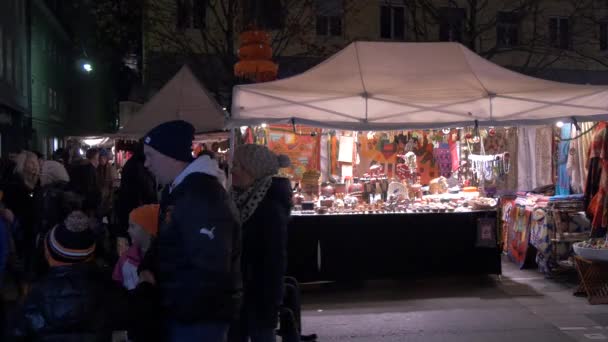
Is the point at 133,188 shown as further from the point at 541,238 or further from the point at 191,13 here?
the point at 191,13

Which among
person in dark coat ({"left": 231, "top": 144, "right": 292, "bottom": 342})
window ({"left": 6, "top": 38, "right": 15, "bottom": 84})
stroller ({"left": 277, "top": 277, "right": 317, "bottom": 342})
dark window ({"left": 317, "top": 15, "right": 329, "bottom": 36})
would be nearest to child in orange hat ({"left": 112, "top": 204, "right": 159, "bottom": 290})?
person in dark coat ({"left": 231, "top": 144, "right": 292, "bottom": 342})

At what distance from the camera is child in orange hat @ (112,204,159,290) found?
10.4 feet

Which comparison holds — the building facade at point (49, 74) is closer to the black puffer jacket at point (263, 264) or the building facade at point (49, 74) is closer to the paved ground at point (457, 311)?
the paved ground at point (457, 311)

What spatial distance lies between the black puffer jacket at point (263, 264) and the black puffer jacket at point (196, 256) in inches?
40.0

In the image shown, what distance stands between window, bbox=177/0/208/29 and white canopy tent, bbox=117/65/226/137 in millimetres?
8489

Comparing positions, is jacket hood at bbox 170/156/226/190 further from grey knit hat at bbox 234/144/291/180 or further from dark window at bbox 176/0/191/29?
dark window at bbox 176/0/191/29

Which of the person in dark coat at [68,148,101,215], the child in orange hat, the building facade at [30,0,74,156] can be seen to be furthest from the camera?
the building facade at [30,0,74,156]

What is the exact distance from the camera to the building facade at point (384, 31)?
54.5 feet

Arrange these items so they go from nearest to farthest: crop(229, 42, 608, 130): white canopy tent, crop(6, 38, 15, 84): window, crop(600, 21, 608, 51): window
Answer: crop(229, 42, 608, 130): white canopy tent < crop(6, 38, 15, 84): window < crop(600, 21, 608, 51): window

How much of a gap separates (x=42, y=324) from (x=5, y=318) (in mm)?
2126

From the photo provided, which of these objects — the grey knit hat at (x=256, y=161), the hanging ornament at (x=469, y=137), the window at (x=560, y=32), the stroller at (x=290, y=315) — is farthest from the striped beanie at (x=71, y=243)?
the window at (x=560, y=32)

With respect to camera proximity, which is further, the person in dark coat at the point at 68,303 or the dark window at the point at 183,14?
the dark window at the point at 183,14

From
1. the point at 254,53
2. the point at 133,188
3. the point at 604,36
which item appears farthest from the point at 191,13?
the point at 604,36

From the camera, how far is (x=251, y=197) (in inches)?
150
